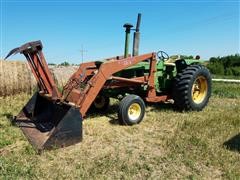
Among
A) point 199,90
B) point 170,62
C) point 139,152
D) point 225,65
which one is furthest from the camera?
point 225,65

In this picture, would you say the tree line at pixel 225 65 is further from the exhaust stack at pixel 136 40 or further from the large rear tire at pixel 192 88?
the exhaust stack at pixel 136 40

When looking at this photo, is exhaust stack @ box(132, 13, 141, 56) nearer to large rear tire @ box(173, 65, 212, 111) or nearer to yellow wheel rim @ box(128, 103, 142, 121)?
large rear tire @ box(173, 65, 212, 111)

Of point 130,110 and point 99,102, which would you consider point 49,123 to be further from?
point 99,102

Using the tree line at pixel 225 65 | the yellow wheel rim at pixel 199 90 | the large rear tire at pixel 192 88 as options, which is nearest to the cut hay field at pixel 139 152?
the large rear tire at pixel 192 88

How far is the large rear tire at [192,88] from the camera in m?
7.95

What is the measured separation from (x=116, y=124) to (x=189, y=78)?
2189mm

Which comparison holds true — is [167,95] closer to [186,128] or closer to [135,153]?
[186,128]

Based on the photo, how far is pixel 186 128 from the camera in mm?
6582

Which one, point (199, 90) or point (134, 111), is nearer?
point (134, 111)

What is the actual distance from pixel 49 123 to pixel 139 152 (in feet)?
7.39

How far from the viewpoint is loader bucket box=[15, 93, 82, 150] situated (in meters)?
5.45

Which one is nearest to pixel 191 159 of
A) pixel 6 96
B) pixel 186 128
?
pixel 186 128

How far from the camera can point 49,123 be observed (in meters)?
6.74

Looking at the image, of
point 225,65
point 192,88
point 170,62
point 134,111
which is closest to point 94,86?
point 134,111
